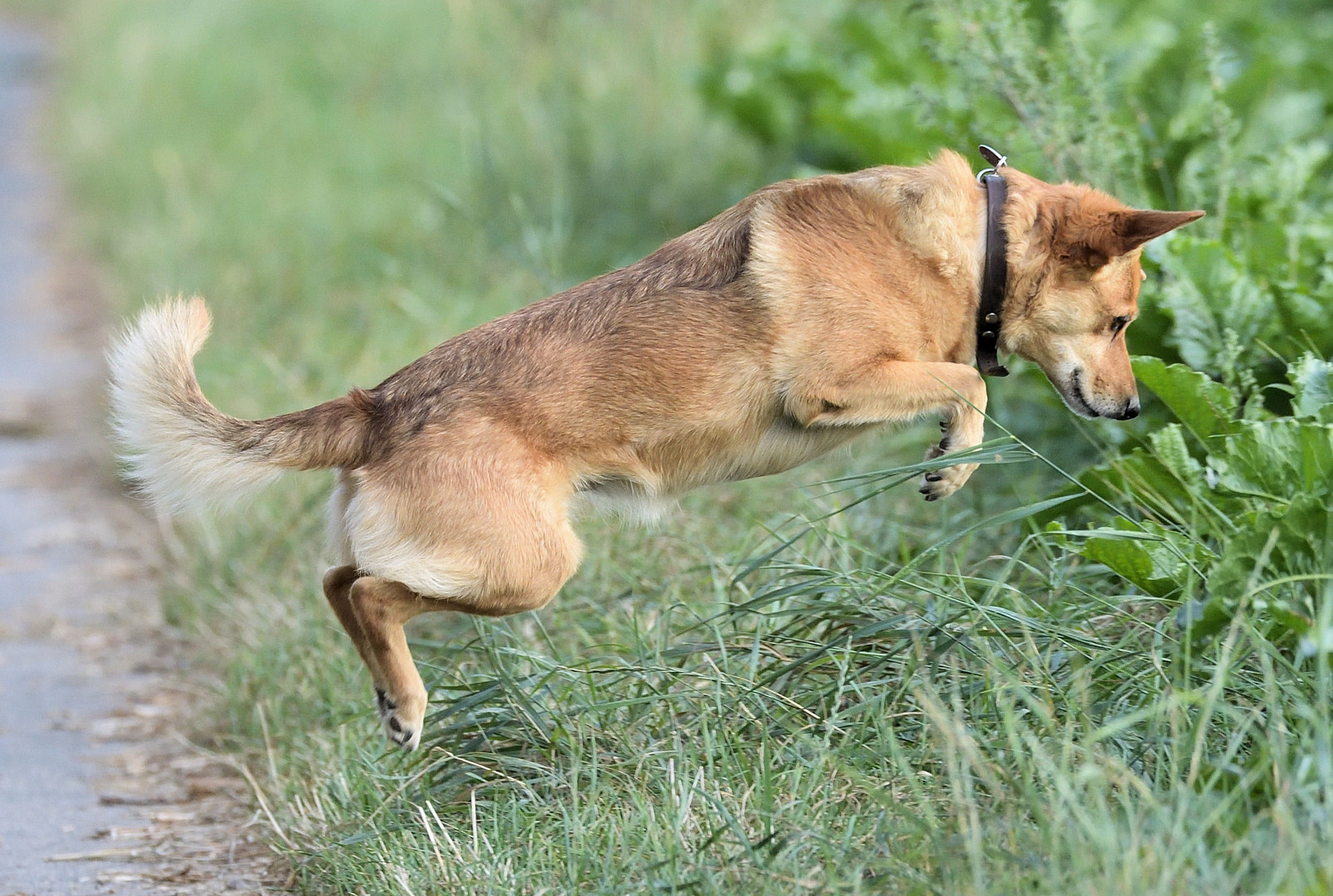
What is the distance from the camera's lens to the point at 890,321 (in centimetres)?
334

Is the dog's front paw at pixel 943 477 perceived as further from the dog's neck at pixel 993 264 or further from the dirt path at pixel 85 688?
the dirt path at pixel 85 688

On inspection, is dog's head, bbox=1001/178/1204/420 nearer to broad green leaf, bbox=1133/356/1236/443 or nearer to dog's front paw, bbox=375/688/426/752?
broad green leaf, bbox=1133/356/1236/443

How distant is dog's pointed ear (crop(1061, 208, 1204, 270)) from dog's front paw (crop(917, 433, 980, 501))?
1.77 ft

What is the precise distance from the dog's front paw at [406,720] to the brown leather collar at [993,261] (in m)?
1.57

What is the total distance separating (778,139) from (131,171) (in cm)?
474

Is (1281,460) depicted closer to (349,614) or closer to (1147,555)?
(1147,555)

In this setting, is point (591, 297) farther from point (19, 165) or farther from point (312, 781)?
point (19, 165)

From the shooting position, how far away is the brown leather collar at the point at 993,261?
3430 mm

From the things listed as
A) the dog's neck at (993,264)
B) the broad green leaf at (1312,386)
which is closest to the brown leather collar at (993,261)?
the dog's neck at (993,264)

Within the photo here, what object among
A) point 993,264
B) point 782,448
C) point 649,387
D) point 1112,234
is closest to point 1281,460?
point 1112,234

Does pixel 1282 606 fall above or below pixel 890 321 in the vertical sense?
below

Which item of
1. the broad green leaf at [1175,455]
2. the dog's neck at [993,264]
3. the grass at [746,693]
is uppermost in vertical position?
the dog's neck at [993,264]

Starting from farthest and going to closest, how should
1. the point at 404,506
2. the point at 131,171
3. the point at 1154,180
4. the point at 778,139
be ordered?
the point at 131,171
the point at 778,139
the point at 1154,180
the point at 404,506

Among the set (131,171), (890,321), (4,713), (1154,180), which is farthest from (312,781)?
(131,171)
